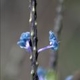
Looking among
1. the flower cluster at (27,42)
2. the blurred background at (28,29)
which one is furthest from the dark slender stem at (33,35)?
the blurred background at (28,29)

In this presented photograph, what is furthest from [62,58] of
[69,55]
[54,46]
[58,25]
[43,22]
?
[54,46]

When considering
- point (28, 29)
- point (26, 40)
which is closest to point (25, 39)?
point (26, 40)

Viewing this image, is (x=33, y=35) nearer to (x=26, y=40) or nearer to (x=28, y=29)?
(x=26, y=40)

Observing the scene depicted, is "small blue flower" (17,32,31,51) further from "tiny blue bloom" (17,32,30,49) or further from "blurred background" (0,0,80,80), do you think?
"blurred background" (0,0,80,80)

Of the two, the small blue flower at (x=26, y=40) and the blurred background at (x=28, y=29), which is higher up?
the small blue flower at (x=26, y=40)

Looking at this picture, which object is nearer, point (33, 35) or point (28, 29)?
point (33, 35)

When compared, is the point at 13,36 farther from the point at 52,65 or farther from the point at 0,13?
the point at 52,65

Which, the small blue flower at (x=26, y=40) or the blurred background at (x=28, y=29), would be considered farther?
the blurred background at (x=28, y=29)

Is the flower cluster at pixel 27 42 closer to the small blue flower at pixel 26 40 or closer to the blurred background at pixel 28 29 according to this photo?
the small blue flower at pixel 26 40

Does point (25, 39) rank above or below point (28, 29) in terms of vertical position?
above
